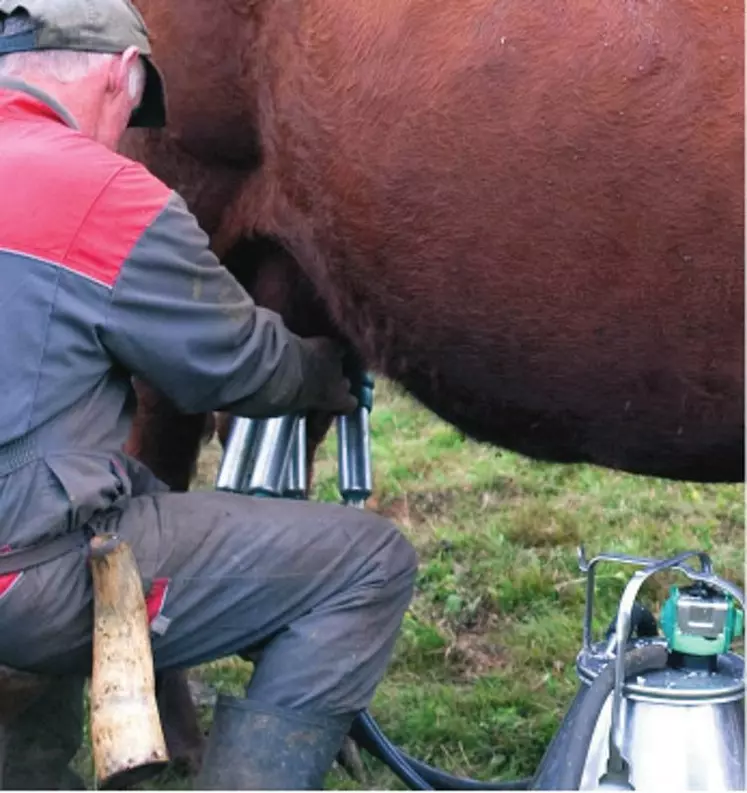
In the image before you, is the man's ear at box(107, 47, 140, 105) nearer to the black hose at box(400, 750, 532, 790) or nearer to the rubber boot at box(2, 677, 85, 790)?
the rubber boot at box(2, 677, 85, 790)

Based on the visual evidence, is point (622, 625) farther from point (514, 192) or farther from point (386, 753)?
point (386, 753)

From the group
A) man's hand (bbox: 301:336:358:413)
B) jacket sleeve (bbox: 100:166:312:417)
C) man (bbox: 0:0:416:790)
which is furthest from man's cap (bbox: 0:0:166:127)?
man's hand (bbox: 301:336:358:413)

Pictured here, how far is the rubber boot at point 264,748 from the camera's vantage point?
219cm

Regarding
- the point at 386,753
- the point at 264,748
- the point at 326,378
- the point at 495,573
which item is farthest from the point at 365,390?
the point at 495,573

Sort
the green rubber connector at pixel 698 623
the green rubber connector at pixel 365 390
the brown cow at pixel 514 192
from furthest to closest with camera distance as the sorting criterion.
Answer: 1. the green rubber connector at pixel 365 390
2. the brown cow at pixel 514 192
3. the green rubber connector at pixel 698 623

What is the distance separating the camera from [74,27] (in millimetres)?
2252

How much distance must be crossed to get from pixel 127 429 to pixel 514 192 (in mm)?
733

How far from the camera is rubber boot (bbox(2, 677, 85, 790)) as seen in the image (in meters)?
2.79

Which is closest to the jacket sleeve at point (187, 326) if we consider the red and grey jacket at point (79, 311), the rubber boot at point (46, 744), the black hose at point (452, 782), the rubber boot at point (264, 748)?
the red and grey jacket at point (79, 311)

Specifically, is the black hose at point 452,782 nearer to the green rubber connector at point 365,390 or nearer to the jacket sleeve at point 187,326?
the green rubber connector at point 365,390

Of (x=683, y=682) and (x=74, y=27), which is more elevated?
(x=74, y=27)

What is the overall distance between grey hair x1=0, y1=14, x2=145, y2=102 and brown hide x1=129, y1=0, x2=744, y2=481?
0.45m

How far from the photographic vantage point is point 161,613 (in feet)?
7.16

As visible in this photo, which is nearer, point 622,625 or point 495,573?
point 622,625
